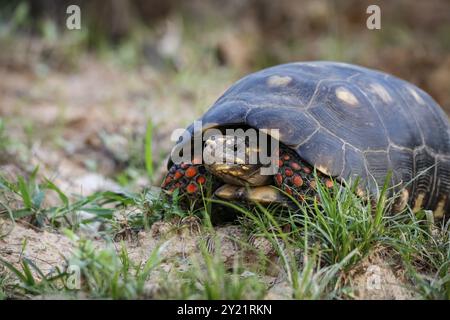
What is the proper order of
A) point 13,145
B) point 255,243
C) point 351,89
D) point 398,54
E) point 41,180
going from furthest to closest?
point 398,54, point 13,145, point 41,180, point 351,89, point 255,243

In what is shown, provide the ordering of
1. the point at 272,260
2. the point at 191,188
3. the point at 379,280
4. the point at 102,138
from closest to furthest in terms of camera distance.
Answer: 1. the point at 379,280
2. the point at 272,260
3. the point at 191,188
4. the point at 102,138

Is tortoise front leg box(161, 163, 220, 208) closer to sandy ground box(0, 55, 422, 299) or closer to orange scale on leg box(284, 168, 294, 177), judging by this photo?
sandy ground box(0, 55, 422, 299)

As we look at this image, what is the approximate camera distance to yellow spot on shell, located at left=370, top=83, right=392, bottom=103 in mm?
3340

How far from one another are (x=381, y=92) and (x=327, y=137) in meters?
0.68

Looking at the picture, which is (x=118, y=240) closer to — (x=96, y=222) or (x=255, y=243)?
(x=96, y=222)

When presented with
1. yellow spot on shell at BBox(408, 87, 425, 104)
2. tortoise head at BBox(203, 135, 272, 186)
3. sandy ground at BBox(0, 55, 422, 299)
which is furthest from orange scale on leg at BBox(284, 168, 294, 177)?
yellow spot on shell at BBox(408, 87, 425, 104)

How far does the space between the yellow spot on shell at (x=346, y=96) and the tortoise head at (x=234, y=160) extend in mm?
617

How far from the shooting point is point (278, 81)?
3223 millimetres

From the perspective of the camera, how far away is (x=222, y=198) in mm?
2922

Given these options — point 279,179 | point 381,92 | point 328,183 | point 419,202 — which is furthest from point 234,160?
point 419,202

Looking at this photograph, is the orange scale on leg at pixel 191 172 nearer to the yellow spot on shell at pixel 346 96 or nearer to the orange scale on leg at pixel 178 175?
the orange scale on leg at pixel 178 175

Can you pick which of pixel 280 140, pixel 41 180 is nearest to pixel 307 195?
pixel 280 140

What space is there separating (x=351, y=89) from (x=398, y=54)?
5.75 metres

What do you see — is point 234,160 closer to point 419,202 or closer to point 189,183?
point 189,183
